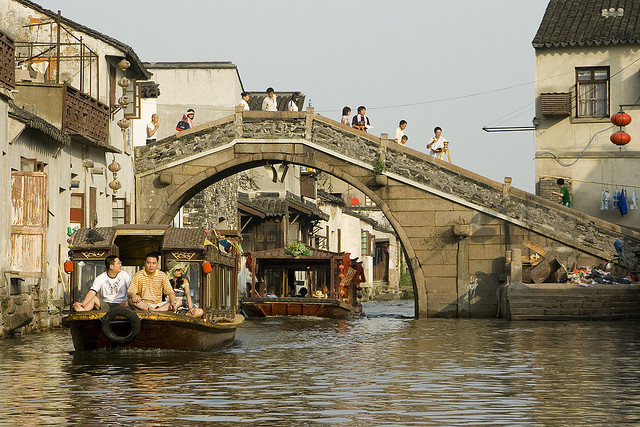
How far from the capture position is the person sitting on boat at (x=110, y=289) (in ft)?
55.5

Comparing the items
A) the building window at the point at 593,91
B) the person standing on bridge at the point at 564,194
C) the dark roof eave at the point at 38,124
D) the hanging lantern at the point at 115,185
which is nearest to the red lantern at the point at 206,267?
the dark roof eave at the point at 38,124

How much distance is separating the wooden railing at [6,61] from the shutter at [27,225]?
1730 mm

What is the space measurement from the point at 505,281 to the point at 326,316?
5.10 metres

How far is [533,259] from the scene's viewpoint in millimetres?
31047

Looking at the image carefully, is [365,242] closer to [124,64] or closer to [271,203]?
[271,203]

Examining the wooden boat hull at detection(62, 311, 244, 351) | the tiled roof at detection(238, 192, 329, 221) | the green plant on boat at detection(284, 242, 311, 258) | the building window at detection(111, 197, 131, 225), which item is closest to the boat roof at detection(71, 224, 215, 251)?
the wooden boat hull at detection(62, 311, 244, 351)

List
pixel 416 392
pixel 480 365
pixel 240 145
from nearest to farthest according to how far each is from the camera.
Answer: pixel 416 392
pixel 480 365
pixel 240 145

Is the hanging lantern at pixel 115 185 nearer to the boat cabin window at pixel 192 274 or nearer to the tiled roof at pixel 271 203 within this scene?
the boat cabin window at pixel 192 274

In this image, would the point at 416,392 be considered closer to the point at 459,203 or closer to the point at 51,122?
the point at 51,122

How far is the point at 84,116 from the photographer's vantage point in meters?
26.8

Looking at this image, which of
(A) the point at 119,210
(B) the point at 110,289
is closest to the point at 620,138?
(A) the point at 119,210

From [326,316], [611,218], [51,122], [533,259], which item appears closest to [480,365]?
[51,122]

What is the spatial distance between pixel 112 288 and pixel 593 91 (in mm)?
23545

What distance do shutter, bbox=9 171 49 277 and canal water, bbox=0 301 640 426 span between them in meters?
1.28
